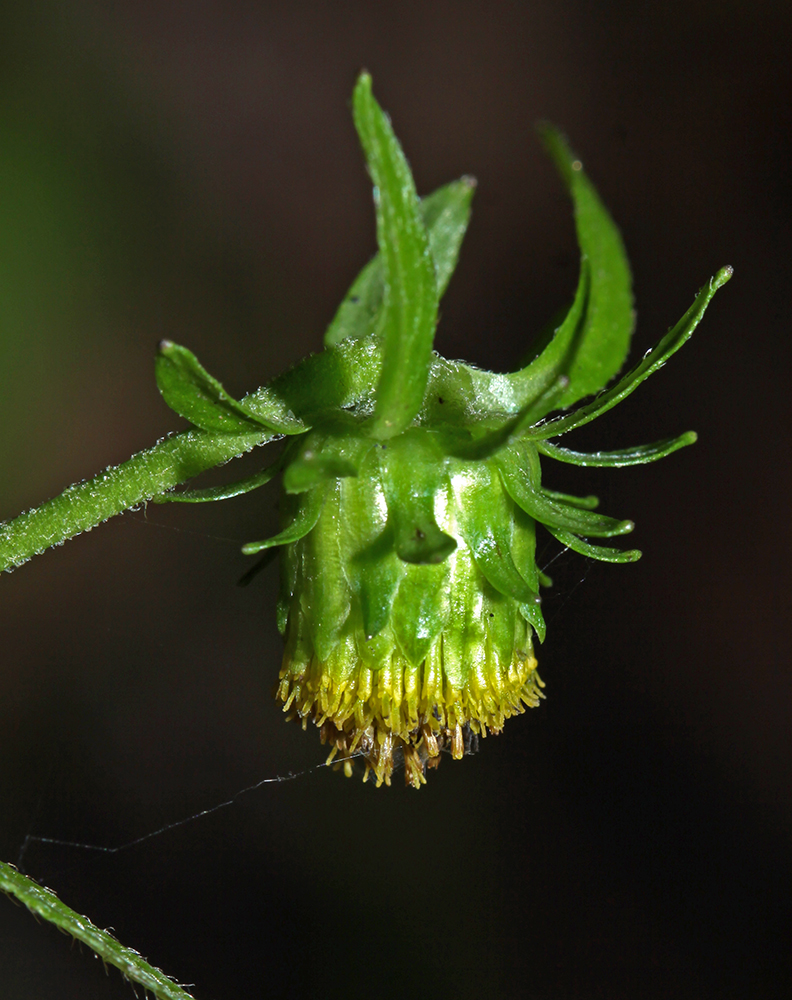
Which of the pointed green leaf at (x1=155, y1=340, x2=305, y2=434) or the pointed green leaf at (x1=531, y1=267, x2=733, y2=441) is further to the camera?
the pointed green leaf at (x1=531, y1=267, x2=733, y2=441)

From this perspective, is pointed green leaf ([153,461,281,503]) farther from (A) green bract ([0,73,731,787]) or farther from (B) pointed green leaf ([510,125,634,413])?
(B) pointed green leaf ([510,125,634,413])

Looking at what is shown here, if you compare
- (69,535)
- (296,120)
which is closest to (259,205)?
(296,120)

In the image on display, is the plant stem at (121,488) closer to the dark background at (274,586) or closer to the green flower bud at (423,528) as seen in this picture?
the green flower bud at (423,528)

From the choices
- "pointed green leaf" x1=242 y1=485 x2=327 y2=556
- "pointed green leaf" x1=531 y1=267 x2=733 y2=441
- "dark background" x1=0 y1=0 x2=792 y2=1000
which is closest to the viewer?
"pointed green leaf" x1=531 y1=267 x2=733 y2=441

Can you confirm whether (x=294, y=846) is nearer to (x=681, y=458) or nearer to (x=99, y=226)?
(x=681, y=458)

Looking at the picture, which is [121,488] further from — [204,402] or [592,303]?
[592,303]

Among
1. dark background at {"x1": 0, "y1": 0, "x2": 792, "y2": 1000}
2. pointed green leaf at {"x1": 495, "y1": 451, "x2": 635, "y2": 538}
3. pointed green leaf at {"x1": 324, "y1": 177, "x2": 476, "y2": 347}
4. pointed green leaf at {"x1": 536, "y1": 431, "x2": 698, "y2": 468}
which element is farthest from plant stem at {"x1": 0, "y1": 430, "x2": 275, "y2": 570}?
dark background at {"x1": 0, "y1": 0, "x2": 792, "y2": 1000}

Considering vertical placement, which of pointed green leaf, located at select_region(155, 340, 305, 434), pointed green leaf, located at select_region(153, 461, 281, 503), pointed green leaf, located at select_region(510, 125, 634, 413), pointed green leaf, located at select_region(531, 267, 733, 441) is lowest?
pointed green leaf, located at select_region(153, 461, 281, 503)
